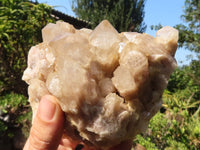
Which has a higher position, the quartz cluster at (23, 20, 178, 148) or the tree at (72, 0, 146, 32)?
the quartz cluster at (23, 20, 178, 148)

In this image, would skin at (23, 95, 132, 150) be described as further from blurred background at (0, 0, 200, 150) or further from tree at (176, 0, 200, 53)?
tree at (176, 0, 200, 53)

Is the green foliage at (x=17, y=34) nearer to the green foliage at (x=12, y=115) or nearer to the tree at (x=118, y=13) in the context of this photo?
the green foliage at (x=12, y=115)

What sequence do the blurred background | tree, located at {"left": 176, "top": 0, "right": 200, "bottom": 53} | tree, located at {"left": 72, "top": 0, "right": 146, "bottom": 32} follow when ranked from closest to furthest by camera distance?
the blurred background
tree, located at {"left": 176, "top": 0, "right": 200, "bottom": 53}
tree, located at {"left": 72, "top": 0, "right": 146, "bottom": 32}

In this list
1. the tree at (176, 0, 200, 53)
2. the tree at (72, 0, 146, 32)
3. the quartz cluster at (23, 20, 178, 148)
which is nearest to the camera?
the quartz cluster at (23, 20, 178, 148)

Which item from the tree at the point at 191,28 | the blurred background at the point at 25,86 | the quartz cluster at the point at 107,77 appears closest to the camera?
the quartz cluster at the point at 107,77

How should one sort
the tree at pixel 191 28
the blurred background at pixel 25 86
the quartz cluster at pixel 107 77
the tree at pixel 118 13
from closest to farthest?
the quartz cluster at pixel 107 77 < the blurred background at pixel 25 86 < the tree at pixel 191 28 < the tree at pixel 118 13

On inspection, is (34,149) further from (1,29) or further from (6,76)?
(6,76)

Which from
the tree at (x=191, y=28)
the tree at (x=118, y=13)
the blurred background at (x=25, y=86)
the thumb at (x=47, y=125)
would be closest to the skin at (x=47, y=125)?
the thumb at (x=47, y=125)

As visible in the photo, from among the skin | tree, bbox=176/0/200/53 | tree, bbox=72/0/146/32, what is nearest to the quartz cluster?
the skin

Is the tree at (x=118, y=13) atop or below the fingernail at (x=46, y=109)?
below
